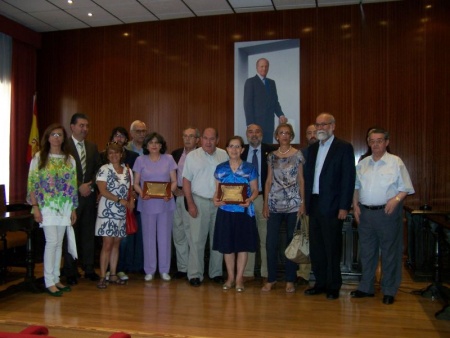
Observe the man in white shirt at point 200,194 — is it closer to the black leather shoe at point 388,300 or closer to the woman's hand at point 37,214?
the woman's hand at point 37,214

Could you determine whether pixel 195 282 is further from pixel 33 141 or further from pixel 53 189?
pixel 33 141

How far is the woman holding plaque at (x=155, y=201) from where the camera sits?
4.60m

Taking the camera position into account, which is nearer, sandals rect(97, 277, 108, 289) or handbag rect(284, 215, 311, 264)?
handbag rect(284, 215, 311, 264)

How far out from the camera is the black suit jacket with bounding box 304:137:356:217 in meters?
3.96

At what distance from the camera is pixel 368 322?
337cm

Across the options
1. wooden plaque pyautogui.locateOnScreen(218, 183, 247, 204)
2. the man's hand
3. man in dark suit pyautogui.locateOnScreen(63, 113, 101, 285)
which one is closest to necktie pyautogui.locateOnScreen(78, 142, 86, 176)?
man in dark suit pyautogui.locateOnScreen(63, 113, 101, 285)

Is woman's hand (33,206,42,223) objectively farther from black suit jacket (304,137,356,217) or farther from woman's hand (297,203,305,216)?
black suit jacket (304,137,356,217)

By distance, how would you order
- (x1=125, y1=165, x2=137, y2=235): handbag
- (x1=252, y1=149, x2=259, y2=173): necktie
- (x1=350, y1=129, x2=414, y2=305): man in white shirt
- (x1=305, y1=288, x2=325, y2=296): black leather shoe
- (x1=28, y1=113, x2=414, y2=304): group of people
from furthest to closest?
(x1=252, y1=149, x2=259, y2=173): necktie, (x1=125, y1=165, x2=137, y2=235): handbag, (x1=305, y1=288, x2=325, y2=296): black leather shoe, (x1=28, y1=113, x2=414, y2=304): group of people, (x1=350, y1=129, x2=414, y2=305): man in white shirt

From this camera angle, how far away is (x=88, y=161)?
15.4ft

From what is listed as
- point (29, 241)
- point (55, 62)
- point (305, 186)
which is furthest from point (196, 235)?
point (55, 62)

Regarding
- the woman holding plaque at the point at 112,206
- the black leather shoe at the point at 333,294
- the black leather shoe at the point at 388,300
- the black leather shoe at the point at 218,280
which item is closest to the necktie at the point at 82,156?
the woman holding plaque at the point at 112,206

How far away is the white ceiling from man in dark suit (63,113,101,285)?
→ 2.95 m

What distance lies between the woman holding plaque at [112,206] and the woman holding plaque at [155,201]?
17 centimetres

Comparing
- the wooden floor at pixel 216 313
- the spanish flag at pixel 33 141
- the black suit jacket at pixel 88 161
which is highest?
the spanish flag at pixel 33 141
